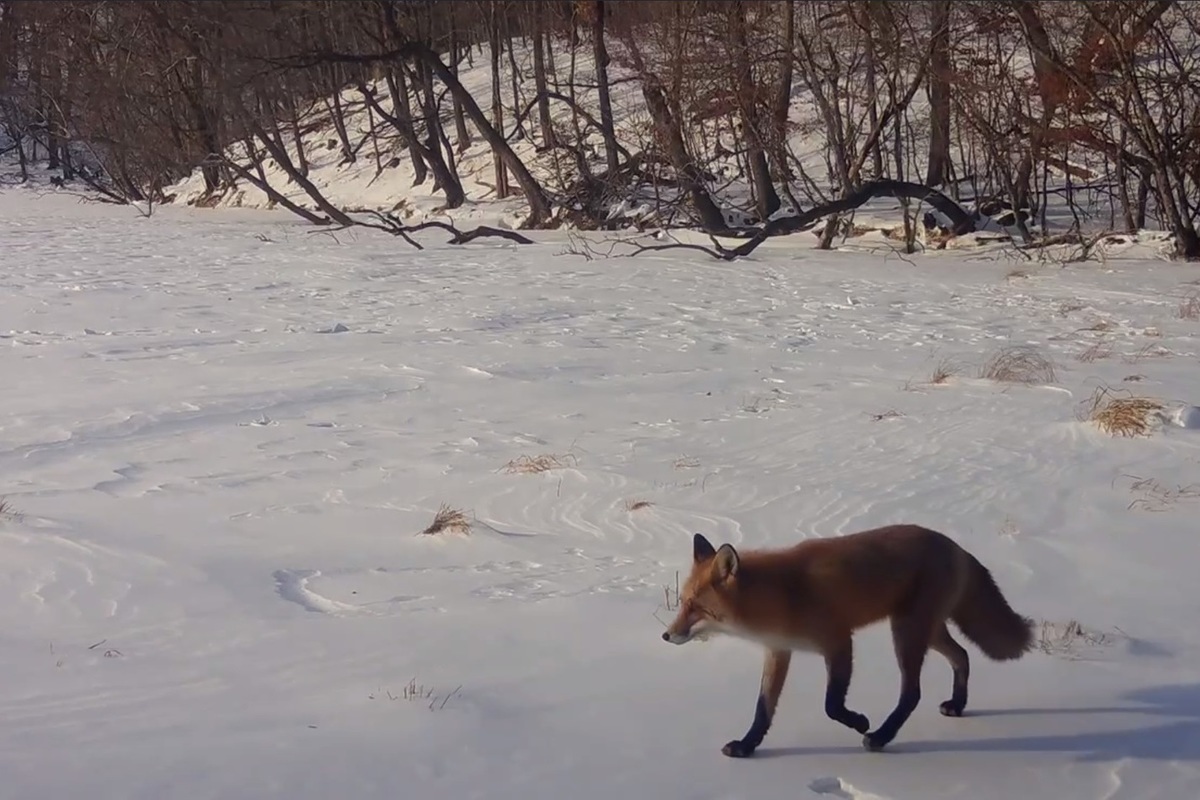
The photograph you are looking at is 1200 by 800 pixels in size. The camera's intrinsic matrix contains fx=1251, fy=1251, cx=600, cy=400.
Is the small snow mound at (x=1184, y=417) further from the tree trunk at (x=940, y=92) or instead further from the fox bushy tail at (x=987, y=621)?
the tree trunk at (x=940, y=92)

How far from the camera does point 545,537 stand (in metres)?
6.21

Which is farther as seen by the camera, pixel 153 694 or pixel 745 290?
pixel 745 290

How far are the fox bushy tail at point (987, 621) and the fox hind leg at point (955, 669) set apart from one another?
6 centimetres

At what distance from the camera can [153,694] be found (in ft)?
13.9

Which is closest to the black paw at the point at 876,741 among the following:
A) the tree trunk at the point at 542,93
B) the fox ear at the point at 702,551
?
the fox ear at the point at 702,551

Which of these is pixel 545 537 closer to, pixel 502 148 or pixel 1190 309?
pixel 1190 309

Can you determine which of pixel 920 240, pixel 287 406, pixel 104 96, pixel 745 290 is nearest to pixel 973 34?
pixel 920 240

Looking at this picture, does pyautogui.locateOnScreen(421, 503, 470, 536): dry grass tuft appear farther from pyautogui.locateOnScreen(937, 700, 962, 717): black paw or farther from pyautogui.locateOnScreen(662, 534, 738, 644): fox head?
pyautogui.locateOnScreen(937, 700, 962, 717): black paw

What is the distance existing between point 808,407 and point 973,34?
13.5 meters

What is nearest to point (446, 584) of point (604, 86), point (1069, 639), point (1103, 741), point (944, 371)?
point (1069, 639)

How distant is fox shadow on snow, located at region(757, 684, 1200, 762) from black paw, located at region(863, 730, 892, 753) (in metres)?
0.04

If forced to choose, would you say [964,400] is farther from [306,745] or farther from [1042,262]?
[1042,262]

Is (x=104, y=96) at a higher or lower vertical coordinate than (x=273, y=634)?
higher

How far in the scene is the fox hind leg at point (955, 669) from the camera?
4.01 meters
